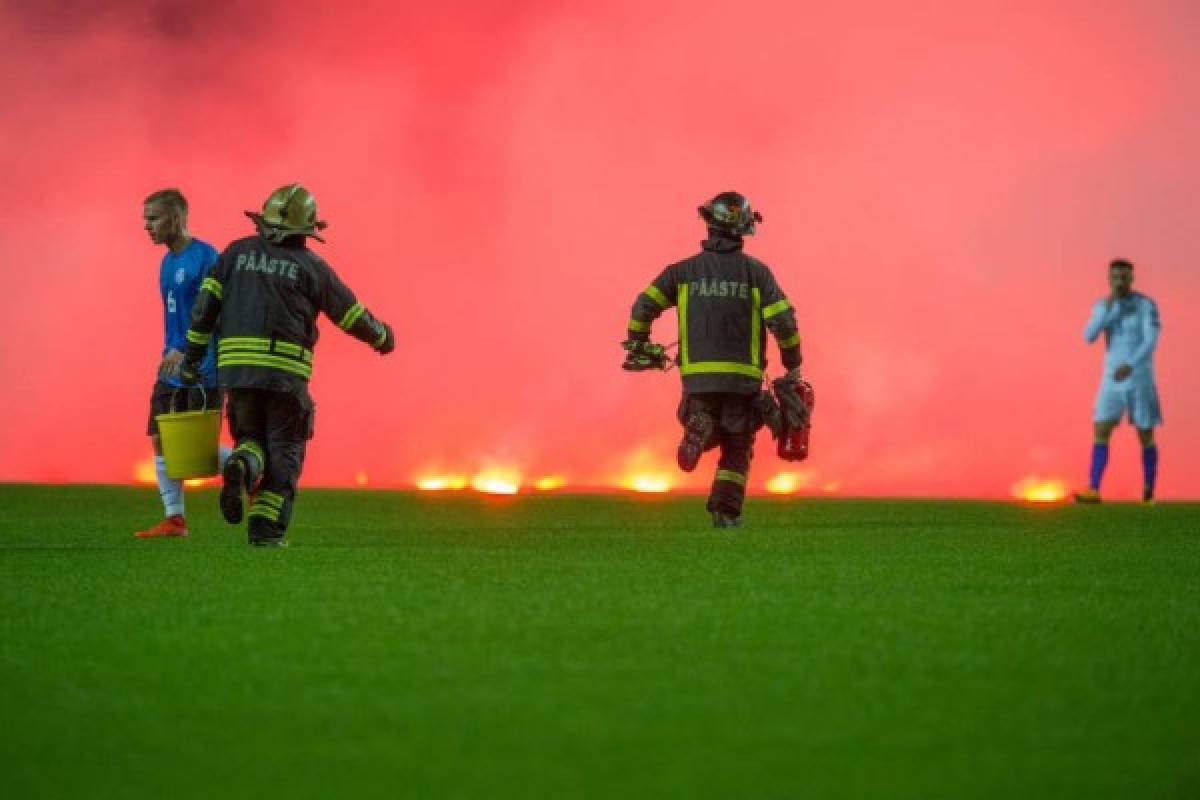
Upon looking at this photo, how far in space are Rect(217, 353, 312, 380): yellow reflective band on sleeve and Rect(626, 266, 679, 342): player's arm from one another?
362 cm

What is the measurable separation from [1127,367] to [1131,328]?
43 centimetres

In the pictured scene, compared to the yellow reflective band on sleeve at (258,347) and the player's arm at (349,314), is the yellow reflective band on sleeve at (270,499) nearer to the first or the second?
the yellow reflective band on sleeve at (258,347)

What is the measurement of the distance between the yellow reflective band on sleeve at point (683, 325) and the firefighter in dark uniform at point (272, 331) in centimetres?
307

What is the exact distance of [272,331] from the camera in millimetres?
12141

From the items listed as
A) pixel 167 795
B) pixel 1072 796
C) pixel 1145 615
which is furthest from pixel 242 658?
pixel 1145 615

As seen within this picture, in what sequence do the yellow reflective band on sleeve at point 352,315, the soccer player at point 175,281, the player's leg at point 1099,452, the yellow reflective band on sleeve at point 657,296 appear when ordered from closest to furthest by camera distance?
the yellow reflective band on sleeve at point 352,315 < the soccer player at point 175,281 < the yellow reflective band on sleeve at point 657,296 < the player's leg at point 1099,452

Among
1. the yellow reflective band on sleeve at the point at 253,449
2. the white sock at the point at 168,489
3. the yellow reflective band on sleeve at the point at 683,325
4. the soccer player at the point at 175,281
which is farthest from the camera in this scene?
the yellow reflective band on sleeve at the point at 683,325

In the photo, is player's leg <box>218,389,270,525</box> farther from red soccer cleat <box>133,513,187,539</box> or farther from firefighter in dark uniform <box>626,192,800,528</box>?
firefighter in dark uniform <box>626,192,800,528</box>

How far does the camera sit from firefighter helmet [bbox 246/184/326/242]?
12.3 m

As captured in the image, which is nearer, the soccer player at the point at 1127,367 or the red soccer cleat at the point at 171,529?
the red soccer cleat at the point at 171,529

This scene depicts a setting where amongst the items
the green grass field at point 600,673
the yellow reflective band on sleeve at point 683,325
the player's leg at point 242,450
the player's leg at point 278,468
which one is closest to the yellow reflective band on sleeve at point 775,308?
the yellow reflective band on sleeve at point 683,325

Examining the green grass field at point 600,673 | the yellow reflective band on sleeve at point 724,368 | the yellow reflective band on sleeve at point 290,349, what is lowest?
the green grass field at point 600,673

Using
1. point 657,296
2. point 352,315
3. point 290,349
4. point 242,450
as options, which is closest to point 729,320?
point 657,296

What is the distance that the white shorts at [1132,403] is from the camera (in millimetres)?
21875
